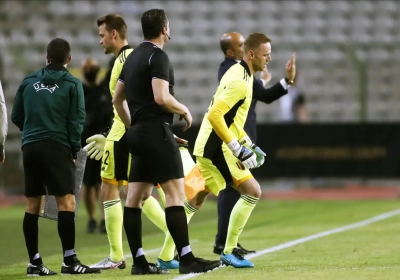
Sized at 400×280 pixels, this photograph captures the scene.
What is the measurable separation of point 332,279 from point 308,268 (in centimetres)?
89

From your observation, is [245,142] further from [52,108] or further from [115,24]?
[52,108]

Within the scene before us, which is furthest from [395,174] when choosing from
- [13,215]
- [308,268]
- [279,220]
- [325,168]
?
[308,268]

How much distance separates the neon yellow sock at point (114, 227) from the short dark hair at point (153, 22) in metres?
1.84

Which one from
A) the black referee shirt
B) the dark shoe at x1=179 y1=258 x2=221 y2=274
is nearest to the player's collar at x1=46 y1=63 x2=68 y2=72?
the black referee shirt

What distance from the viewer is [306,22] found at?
24.4 meters

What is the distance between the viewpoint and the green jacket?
8.16 metres

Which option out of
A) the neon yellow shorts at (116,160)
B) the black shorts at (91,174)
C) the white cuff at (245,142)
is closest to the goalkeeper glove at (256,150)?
the white cuff at (245,142)

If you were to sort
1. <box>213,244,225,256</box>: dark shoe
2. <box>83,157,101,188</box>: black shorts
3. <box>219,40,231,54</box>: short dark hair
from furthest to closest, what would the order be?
<box>83,157,101,188</box>: black shorts → <box>219,40,231,54</box>: short dark hair → <box>213,244,225,256</box>: dark shoe

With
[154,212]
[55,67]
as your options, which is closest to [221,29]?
[154,212]

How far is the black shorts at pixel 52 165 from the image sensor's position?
810 centimetres

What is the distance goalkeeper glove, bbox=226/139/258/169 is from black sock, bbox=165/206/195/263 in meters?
0.82

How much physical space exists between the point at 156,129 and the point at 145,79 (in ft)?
1.28

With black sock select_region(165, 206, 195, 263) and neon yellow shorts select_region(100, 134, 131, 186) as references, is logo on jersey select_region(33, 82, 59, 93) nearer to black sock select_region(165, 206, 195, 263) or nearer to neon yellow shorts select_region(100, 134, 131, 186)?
neon yellow shorts select_region(100, 134, 131, 186)

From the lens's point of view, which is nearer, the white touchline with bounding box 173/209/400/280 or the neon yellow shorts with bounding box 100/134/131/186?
the neon yellow shorts with bounding box 100/134/131/186
